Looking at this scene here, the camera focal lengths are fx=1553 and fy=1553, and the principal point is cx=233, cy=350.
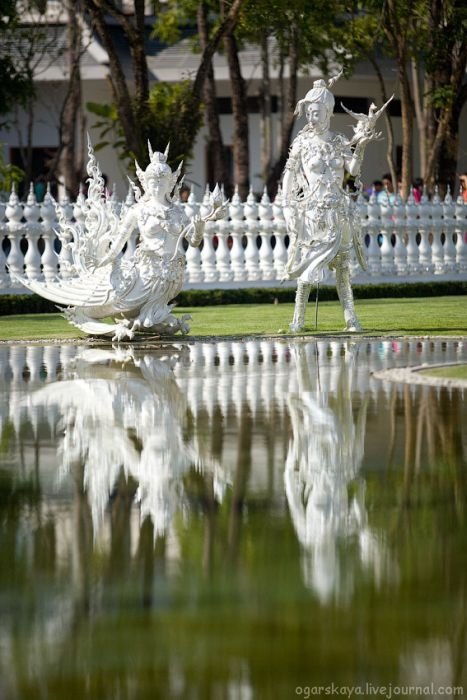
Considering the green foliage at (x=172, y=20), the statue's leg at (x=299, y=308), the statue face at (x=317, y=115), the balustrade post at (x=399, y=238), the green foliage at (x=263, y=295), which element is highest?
the green foliage at (x=172, y=20)

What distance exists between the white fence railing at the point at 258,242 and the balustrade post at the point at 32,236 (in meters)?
0.01

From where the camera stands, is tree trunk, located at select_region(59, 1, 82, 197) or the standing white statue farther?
tree trunk, located at select_region(59, 1, 82, 197)

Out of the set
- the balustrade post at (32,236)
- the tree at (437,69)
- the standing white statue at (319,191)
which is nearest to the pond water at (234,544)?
the standing white statue at (319,191)

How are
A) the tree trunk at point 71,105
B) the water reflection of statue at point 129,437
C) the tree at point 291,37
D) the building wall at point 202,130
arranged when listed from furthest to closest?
the building wall at point 202,130 → the tree trunk at point 71,105 → the tree at point 291,37 → the water reflection of statue at point 129,437

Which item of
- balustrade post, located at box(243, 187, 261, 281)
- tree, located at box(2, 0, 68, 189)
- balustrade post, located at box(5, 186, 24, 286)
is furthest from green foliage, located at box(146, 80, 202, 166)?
tree, located at box(2, 0, 68, 189)

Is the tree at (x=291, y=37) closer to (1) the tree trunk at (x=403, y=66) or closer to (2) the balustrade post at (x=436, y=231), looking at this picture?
(1) the tree trunk at (x=403, y=66)

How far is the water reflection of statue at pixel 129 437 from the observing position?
7352mm

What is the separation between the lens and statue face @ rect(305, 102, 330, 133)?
52.7ft

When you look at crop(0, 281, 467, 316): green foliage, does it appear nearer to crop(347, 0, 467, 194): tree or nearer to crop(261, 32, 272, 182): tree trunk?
crop(347, 0, 467, 194): tree

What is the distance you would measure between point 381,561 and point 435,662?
1239mm

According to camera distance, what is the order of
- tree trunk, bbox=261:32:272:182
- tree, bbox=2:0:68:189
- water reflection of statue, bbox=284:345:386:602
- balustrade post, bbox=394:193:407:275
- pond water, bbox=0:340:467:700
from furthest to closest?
1. tree, bbox=2:0:68:189
2. tree trunk, bbox=261:32:272:182
3. balustrade post, bbox=394:193:407:275
4. water reflection of statue, bbox=284:345:386:602
5. pond water, bbox=0:340:467:700

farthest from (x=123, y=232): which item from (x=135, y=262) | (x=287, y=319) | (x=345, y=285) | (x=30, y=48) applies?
(x=30, y=48)

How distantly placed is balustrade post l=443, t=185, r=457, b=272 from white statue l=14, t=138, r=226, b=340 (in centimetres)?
1074

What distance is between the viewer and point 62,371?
44.0 feet
